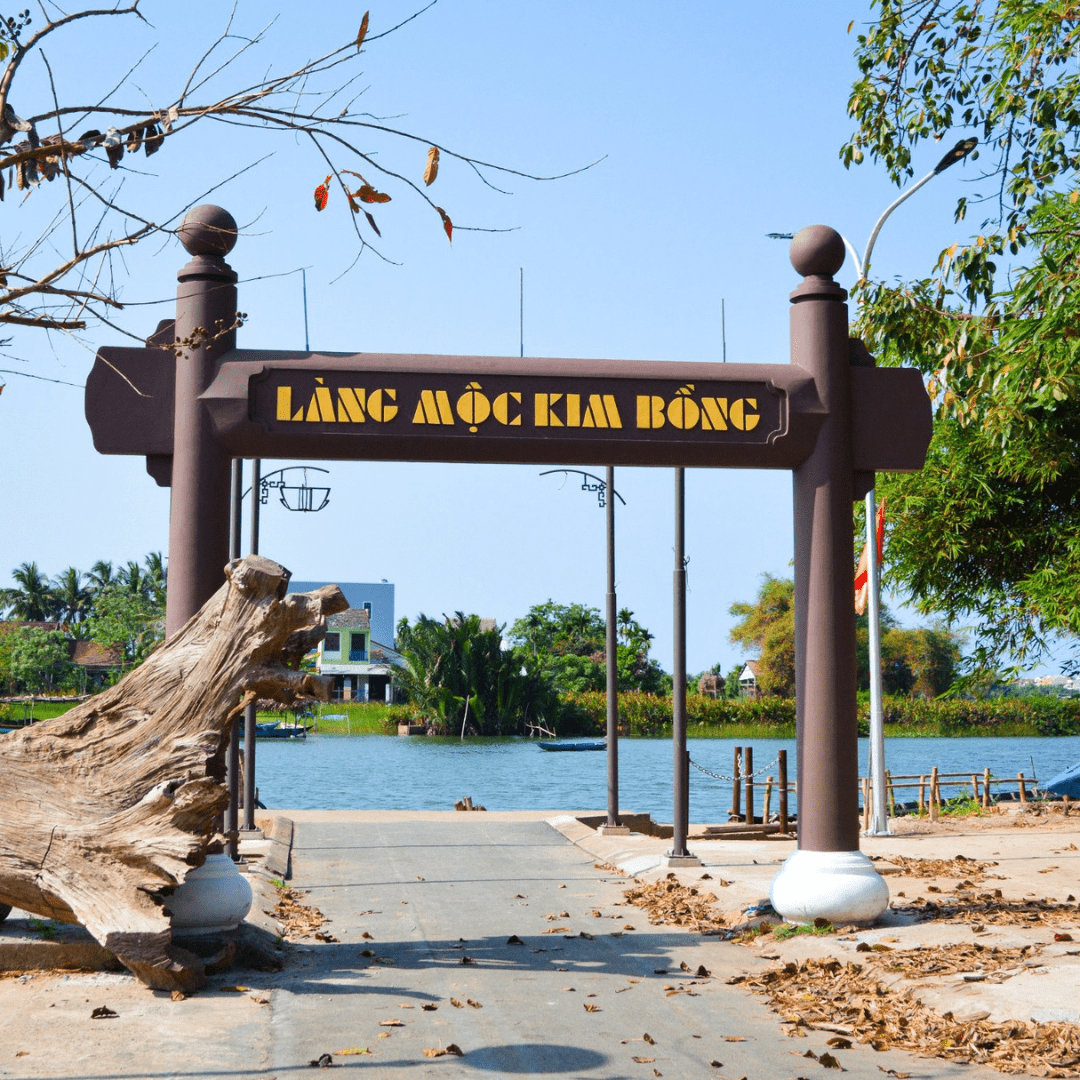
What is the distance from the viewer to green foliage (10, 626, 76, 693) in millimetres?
79812

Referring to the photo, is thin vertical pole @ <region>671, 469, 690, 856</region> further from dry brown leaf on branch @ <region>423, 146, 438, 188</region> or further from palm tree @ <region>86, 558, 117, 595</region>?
palm tree @ <region>86, 558, 117, 595</region>

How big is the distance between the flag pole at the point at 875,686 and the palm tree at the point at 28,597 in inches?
4174

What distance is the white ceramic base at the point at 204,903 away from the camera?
866cm

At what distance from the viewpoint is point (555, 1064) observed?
634cm

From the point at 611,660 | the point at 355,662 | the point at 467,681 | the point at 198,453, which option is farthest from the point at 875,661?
the point at 355,662

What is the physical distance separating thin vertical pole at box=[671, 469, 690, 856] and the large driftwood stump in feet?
23.4

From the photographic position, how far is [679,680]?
49.3 feet

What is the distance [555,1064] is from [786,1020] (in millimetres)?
1702

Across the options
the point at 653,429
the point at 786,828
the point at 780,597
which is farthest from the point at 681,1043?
the point at 780,597

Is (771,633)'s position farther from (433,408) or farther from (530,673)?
(433,408)

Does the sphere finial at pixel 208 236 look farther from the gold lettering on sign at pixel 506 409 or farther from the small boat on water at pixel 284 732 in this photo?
the small boat on water at pixel 284 732

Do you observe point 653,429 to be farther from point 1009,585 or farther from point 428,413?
point 1009,585

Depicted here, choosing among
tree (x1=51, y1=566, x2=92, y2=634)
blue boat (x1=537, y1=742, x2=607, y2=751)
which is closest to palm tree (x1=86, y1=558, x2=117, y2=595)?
tree (x1=51, y1=566, x2=92, y2=634)

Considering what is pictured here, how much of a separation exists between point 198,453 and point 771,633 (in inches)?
3325
